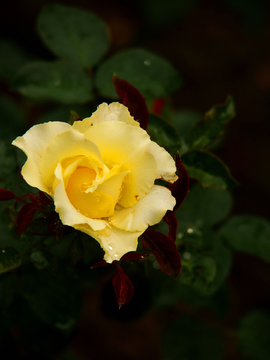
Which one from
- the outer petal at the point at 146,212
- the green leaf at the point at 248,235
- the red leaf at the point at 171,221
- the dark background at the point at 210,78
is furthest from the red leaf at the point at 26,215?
the dark background at the point at 210,78

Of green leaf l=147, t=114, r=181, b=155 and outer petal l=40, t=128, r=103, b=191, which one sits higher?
outer petal l=40, t=128, r=103, b=191

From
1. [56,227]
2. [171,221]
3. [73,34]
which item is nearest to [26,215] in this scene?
[56,227]

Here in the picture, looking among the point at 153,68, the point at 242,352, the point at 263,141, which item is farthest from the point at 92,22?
the point at 263,141

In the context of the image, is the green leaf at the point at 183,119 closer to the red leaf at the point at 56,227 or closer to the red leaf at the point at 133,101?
the red leaf at the point at 133,101

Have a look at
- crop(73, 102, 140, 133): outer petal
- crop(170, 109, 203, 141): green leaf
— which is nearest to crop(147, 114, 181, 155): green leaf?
crop(73, 102, 140, 133): outer petal

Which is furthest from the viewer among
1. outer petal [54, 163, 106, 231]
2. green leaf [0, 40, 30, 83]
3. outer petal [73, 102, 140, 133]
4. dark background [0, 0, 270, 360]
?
dark background [0, 0, 270, 360]

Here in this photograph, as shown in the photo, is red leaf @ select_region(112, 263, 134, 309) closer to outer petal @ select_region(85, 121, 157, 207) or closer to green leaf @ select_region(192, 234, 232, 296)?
outer petal @ select_region(85, 121, 157, 207)
